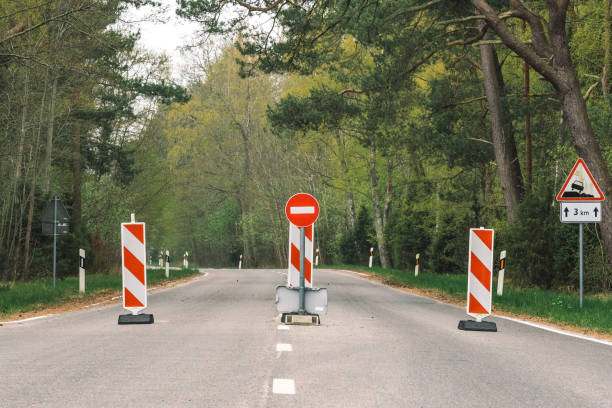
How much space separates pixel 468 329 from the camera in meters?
11.9

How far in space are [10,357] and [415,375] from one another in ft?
14.1

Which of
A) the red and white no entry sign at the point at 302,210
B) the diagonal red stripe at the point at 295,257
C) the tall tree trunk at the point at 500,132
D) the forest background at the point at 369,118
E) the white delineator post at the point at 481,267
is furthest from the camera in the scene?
the tall tree trunk at the point at 500,132

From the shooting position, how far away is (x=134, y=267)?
12.1 m

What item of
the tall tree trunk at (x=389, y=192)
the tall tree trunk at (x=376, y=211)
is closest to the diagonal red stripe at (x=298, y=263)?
the tall tree trunk at (x=376, y=211)

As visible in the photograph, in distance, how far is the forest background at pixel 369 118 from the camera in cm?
1998

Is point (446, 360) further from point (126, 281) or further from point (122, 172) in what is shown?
point (122, 172)

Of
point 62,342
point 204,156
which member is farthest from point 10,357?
point 204,156

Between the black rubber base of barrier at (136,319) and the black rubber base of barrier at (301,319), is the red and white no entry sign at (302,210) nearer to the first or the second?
the black rubber base of barrier at (301,319)

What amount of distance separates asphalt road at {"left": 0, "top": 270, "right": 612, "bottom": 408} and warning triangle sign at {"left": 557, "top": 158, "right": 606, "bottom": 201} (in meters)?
4.05

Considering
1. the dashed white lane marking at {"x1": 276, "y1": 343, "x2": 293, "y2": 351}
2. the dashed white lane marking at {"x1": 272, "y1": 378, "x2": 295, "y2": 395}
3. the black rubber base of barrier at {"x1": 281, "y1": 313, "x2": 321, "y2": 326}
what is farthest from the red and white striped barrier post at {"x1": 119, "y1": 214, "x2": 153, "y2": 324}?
the dashed white lane marking at {"x1": 272, "y1": 378, "x2": 295, "y2": 395}

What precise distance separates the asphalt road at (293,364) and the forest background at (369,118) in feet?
27.1

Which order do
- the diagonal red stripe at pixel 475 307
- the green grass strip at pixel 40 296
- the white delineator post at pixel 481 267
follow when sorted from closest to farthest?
the white delineator post at pixel 481 267
the diagonal red stripe at pixel 475 307
the green grass strip at pixel 40 296

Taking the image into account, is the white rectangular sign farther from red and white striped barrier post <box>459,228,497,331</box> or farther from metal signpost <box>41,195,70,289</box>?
metal signpost <box>41,195,70,289</box>

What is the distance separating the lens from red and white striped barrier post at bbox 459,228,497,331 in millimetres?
11805
